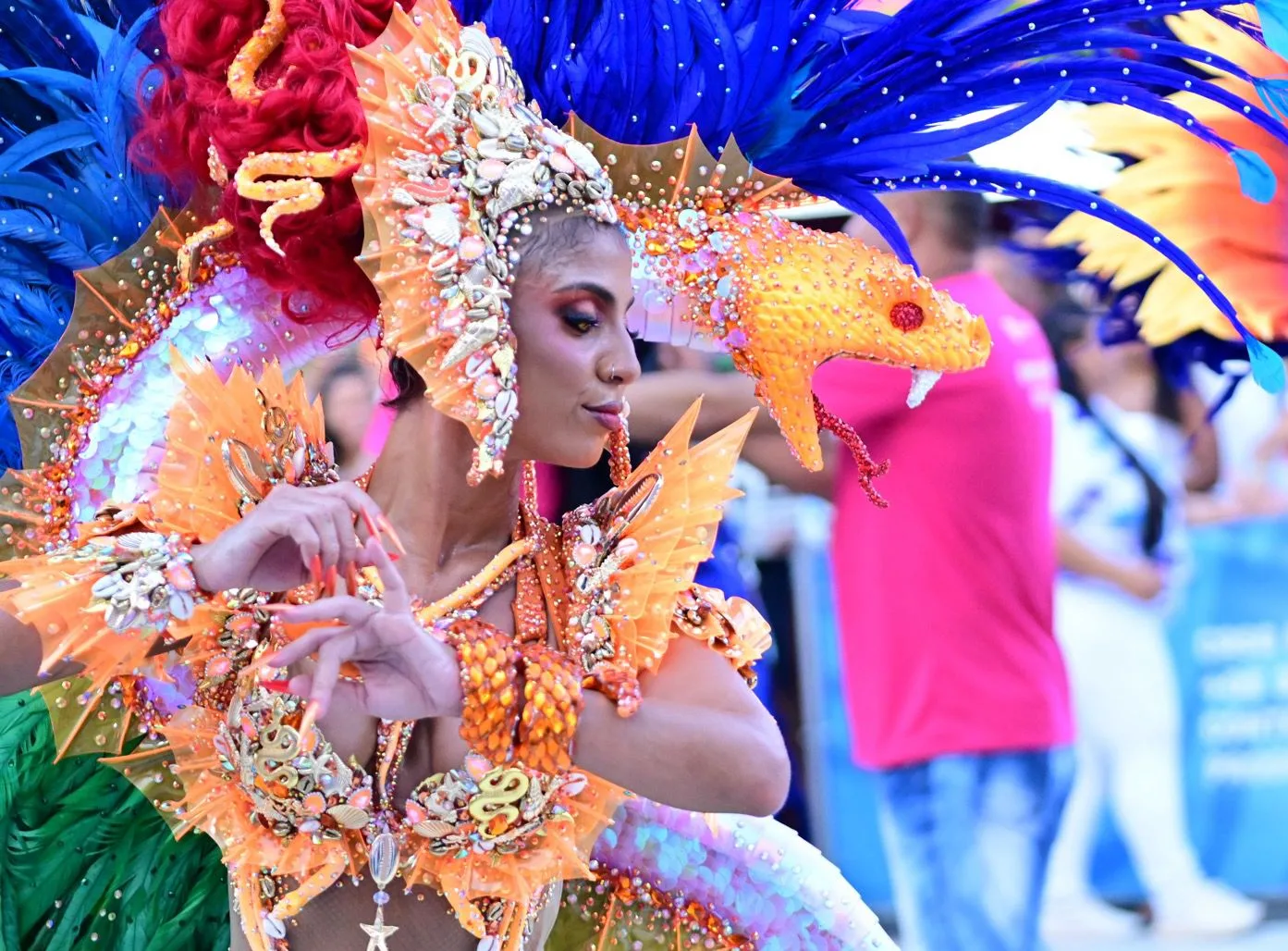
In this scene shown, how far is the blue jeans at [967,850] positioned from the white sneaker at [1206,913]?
0.42m

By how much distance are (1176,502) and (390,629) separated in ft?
8.85

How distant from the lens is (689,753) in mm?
1286

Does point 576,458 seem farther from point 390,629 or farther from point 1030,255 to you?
point 1030,255

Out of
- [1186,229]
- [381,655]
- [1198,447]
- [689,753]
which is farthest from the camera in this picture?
[1198,447]

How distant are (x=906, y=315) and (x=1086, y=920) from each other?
92.5 inches

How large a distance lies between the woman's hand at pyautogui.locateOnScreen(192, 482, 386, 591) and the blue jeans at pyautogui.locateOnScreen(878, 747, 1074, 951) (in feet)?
7.31

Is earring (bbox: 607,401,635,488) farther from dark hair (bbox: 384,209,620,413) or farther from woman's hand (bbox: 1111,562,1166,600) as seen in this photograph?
woman's hand (bbox: 1111,562,1166,600)

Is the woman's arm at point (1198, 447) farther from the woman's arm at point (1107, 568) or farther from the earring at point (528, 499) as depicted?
the earring at point (528, 499)

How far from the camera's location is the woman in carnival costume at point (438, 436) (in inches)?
50.6

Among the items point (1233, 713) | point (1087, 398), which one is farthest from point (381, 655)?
point (1233, 713)

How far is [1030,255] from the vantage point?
3.28 meters

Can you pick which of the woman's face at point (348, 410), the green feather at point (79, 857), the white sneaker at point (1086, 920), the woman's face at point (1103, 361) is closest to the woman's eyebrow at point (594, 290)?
the green feather at point (79, 857)

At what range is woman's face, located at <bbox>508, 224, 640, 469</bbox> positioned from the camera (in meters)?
1.35

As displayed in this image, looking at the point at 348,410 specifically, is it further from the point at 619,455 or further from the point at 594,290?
the point at 594,290
